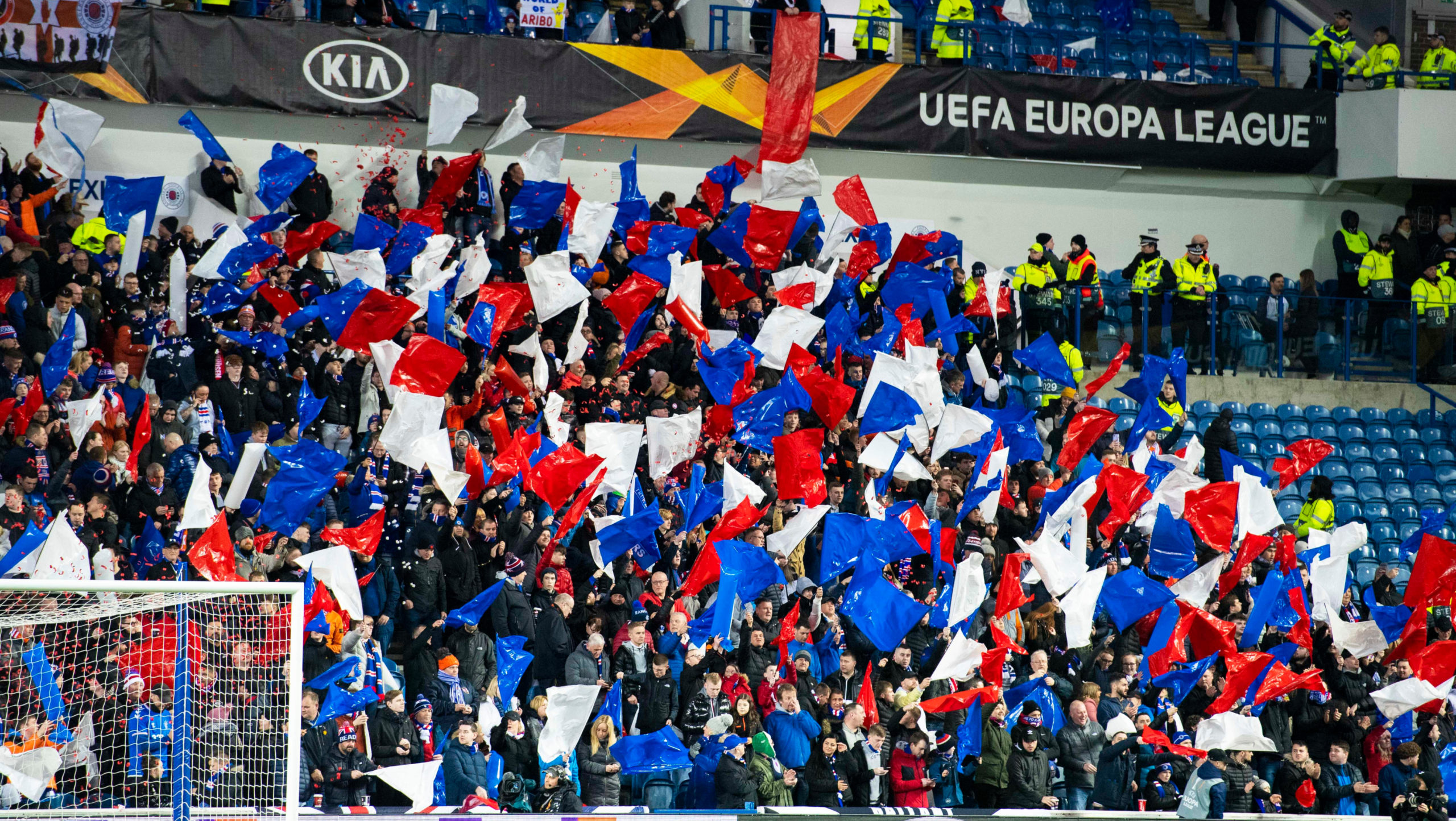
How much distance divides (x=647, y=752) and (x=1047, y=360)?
7.53 metres

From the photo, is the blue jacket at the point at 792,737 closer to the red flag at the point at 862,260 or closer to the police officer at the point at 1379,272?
the red flag at the point at 862,260

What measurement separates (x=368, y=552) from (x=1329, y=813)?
8063 millimetres

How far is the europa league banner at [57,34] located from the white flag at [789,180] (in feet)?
24.6

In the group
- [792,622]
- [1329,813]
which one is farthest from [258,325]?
[1329,813]

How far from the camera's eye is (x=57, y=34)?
18.8 m

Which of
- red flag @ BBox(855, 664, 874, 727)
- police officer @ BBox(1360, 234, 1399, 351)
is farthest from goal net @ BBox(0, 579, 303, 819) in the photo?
police officer @ BBox(1360, 234, 1399, 351)

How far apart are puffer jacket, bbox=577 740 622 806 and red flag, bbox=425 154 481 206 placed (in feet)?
25.6

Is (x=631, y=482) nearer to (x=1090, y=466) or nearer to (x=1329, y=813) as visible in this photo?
(x=1090, y=466)

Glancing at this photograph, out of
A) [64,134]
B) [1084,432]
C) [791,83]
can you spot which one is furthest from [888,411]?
[64,134]

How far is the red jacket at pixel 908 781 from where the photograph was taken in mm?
13711

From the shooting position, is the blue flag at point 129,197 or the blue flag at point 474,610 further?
the blue flag at point 129,197

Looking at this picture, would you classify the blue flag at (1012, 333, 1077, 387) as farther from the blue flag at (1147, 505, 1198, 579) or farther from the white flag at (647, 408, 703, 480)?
the white flag at (647, 408, 703, 480)

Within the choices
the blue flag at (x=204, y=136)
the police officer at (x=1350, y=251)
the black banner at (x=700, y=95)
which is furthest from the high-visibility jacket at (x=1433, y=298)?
the blue flag at (x=204, y=136)

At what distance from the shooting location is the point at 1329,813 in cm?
1438
